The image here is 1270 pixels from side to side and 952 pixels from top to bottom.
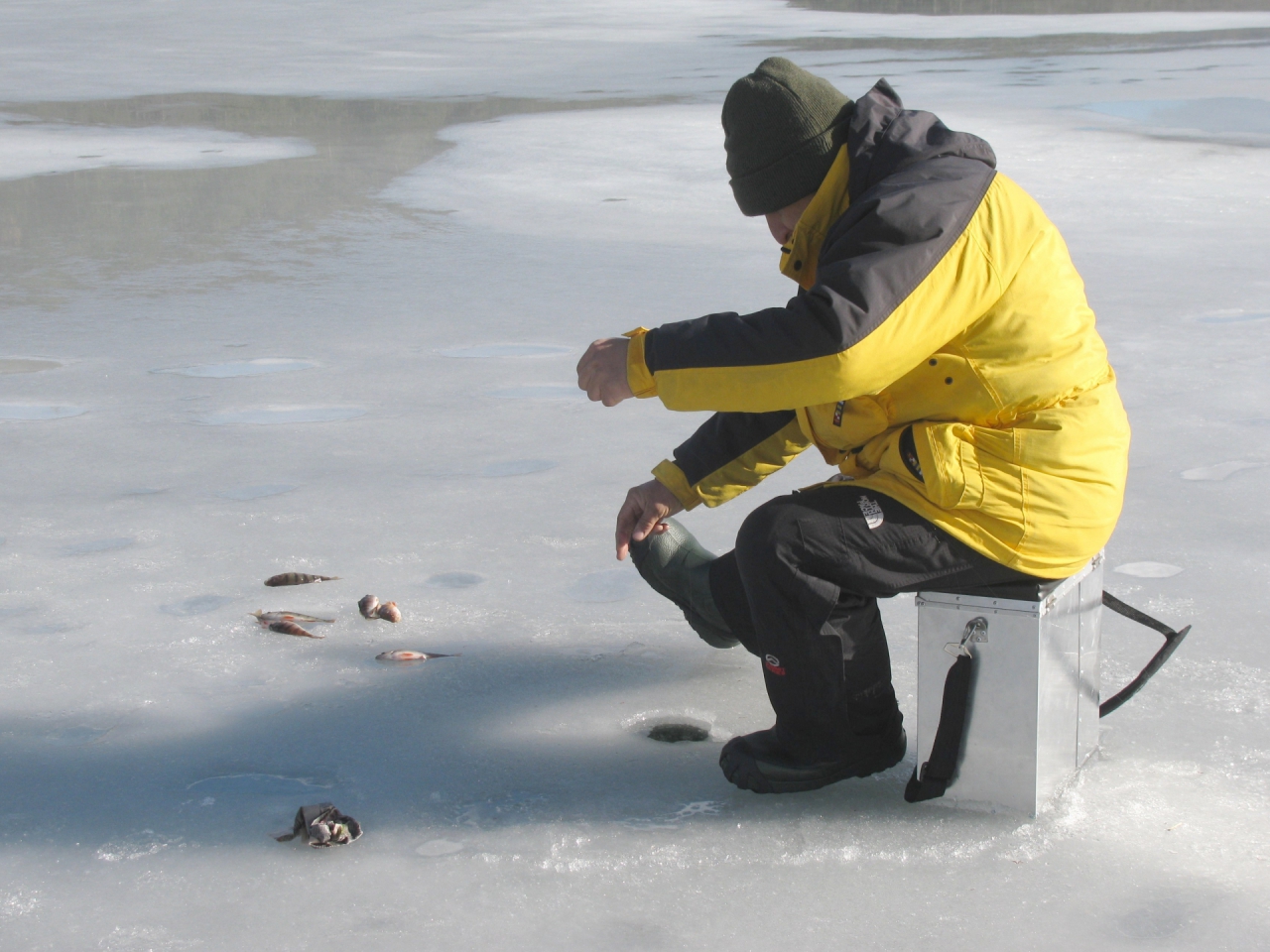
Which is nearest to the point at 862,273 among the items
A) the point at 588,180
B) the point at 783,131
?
the point at 783,131

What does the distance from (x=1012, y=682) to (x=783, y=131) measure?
0.80 metres

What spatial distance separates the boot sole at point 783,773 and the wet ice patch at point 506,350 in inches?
102

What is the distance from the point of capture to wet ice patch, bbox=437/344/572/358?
4520 millimetres

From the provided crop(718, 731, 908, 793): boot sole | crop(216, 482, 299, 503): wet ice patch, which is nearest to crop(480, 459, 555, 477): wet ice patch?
crop(216, 482, 299, 503): wet ice patch

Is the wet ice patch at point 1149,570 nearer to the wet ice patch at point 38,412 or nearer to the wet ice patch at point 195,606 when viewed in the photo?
the wet ice patch at point 195,606

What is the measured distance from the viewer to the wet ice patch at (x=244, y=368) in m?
4.35

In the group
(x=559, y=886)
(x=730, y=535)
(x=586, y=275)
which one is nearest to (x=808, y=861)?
(x=559, y=886)

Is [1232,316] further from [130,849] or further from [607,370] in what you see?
[130,849]

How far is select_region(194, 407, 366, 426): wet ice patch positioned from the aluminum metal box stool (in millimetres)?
2305

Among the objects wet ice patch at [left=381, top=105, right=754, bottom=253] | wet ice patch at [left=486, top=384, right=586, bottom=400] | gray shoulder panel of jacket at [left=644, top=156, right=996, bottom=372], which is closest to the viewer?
gray shoulder panel of jacket at [left=644, top=156, right=996, bottom=372]

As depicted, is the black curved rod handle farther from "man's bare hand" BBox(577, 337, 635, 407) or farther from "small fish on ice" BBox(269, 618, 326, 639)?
"small fish on ice" BBox(269, 618, 326, 639)

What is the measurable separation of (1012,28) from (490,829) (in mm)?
17519

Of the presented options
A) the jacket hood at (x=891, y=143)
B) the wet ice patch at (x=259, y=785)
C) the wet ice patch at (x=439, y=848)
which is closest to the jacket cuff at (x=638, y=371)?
the jacket hood at (x=891, y=143)

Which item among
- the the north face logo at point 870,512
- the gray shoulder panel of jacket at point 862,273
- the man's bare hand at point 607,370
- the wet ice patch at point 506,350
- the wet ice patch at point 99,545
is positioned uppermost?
the gray shoulder panel of jacket at point 862,273
